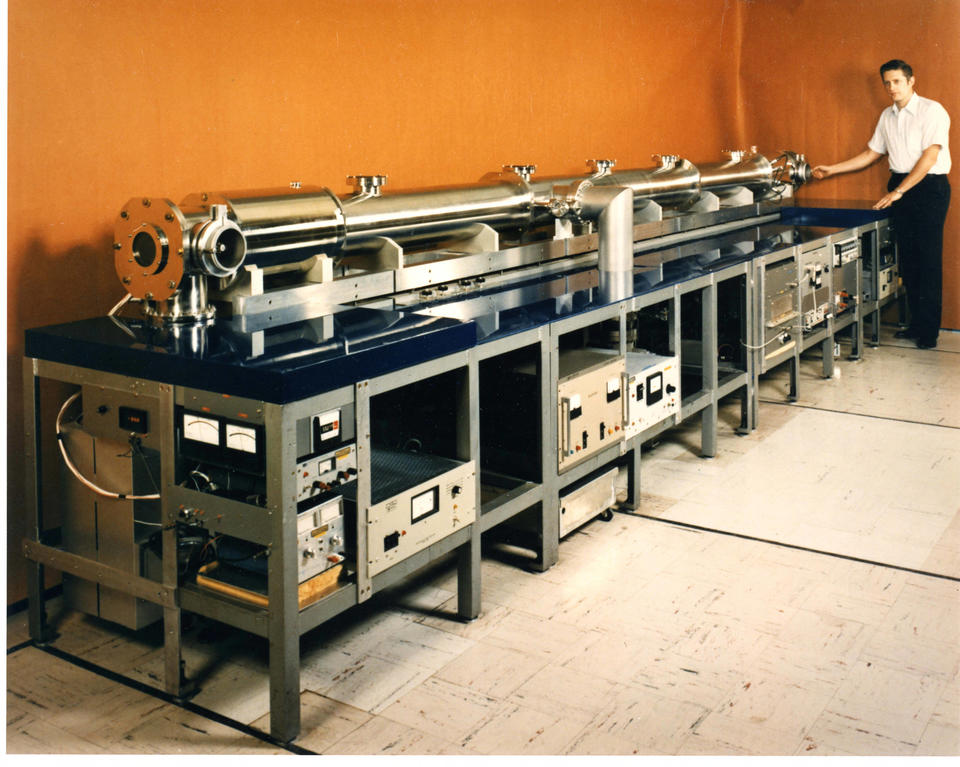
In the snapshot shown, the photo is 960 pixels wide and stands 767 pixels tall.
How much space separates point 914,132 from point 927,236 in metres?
0.55

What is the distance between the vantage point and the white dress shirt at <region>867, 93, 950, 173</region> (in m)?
5.50

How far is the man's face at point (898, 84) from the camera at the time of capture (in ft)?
18.1

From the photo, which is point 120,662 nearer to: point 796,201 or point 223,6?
point 223,6

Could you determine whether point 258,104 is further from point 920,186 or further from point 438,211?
point 920,186

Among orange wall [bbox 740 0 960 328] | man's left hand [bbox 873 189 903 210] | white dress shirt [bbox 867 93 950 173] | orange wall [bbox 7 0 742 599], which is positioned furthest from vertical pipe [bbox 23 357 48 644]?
orange wall [bbox 740 0 960 328]

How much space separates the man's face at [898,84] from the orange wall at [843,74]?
1.38ft

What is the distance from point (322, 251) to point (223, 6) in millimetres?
787

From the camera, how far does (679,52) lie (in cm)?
556

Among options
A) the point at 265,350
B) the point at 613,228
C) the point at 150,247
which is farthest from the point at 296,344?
the point at 613,228

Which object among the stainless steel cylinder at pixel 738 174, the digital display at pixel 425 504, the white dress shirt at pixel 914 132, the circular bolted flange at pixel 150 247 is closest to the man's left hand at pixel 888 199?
the white dress shirt at pixel 914 132

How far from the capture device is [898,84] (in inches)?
218

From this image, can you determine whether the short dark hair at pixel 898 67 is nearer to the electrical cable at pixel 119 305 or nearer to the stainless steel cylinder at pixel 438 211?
the stainless steel cylinder at pixel 438 211

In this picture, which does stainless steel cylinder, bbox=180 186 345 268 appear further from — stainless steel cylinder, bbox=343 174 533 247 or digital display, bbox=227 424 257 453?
digital display, bbox=227 424 257 453

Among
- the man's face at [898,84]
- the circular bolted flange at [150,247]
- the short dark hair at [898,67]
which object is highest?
the short dark hair at [898,67]
